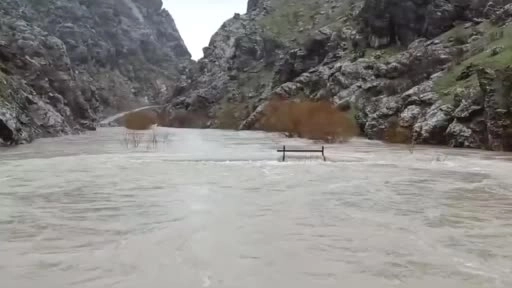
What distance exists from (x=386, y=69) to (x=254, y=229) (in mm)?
76946

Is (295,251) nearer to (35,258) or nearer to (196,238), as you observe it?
(196,238)

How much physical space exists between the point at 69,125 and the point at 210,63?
99558 mm

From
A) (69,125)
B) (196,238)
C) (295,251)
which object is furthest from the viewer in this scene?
(69,125)

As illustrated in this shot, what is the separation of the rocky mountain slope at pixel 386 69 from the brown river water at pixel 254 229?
2764 cm

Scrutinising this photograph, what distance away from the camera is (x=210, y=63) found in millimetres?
196250

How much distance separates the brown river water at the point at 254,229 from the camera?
12430 mm

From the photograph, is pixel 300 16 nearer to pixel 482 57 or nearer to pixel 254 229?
pixel 482 57

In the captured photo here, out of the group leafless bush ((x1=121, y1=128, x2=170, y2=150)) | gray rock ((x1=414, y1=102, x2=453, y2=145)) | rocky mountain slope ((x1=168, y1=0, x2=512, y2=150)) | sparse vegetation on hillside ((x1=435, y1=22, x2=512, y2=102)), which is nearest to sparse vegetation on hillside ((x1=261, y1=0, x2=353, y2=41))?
rocky mountain slope ((x1=168, y1=0, x2=512, y2=150))

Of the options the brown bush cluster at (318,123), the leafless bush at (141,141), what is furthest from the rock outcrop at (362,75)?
the leafless bush at (141,141)

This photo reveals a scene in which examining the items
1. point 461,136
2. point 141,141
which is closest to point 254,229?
point 461,136

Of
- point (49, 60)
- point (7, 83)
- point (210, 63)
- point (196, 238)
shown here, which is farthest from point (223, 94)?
point (196, 238)

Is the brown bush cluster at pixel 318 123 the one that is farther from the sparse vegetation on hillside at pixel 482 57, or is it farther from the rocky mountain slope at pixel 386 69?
the sparse vegetation on hillside at pixel 482 57

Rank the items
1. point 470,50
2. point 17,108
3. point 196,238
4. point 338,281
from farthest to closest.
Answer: point 470,50 < point 17,108 < point 196,238 < point 338,281

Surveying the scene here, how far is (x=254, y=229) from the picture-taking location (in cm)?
1733
